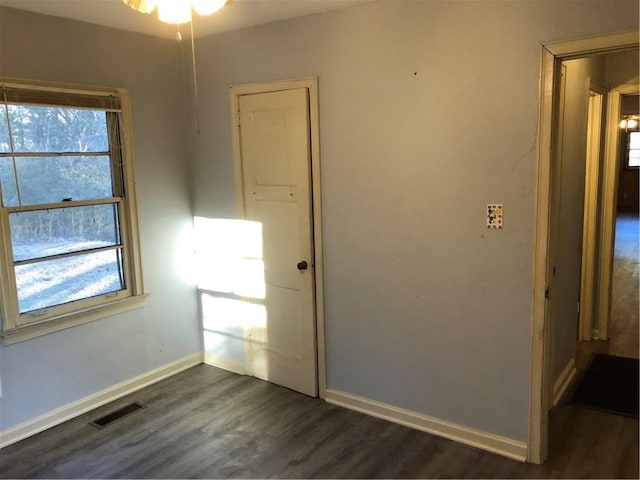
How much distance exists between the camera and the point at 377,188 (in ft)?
10.3

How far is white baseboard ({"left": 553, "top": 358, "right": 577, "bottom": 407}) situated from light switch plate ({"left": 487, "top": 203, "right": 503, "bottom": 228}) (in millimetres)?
1449

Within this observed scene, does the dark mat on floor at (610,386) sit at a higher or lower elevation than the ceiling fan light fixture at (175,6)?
lower

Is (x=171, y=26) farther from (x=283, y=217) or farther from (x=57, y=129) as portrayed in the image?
(x=283, y=217)

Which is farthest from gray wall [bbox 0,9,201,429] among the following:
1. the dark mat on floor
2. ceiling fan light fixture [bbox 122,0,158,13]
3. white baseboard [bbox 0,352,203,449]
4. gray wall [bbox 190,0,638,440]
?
the dark mat on floor

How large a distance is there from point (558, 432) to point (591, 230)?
2.00 meters

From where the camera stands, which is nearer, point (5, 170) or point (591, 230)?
point (5, 170)

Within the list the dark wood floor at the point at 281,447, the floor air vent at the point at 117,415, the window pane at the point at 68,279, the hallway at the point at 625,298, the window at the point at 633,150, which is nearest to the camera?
the dark wood floor at the point at 281,447

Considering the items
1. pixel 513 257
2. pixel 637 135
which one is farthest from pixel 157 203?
pixel 637 135

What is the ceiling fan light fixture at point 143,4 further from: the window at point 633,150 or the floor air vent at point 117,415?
the window at point 633,150

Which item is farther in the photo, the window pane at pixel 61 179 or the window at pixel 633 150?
the window at pixel 633 150

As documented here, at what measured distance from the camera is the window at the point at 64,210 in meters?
3.10

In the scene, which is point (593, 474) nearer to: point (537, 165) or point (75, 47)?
point (537, 165)

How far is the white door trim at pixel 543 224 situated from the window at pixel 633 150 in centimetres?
1069

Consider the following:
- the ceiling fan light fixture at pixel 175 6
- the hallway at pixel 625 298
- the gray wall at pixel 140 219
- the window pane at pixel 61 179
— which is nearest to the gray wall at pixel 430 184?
the gray wall at pixel 140 219
